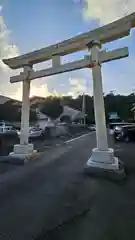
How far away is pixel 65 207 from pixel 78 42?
5.30m

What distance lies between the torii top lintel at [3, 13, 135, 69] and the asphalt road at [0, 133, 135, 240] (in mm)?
4161

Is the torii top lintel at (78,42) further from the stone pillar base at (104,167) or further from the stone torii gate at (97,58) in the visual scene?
the stone pillar base at (104,167)

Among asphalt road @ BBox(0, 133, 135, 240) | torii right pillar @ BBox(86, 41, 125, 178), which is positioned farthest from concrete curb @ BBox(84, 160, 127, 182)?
asphalt road @ BBox(0, 133, 135, 240)

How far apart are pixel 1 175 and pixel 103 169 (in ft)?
9.42

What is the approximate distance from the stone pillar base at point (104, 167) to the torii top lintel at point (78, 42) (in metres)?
3.48

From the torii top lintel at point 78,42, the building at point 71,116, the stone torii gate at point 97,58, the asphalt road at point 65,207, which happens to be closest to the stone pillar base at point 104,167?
the stone torii gate at point 97,58

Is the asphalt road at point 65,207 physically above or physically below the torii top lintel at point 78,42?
below

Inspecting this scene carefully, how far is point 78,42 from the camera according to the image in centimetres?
729

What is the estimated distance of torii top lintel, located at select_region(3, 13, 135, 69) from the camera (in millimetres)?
6505

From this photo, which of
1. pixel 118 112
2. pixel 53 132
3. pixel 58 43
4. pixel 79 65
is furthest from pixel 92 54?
pixel 118 112

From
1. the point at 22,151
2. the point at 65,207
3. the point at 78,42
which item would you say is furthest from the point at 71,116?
the point at 65,207

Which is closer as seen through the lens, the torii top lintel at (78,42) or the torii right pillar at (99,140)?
the torii right pillar at (99,140)

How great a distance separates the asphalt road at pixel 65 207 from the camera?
9.99ft

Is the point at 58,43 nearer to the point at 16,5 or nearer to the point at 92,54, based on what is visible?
the point at 92,54
